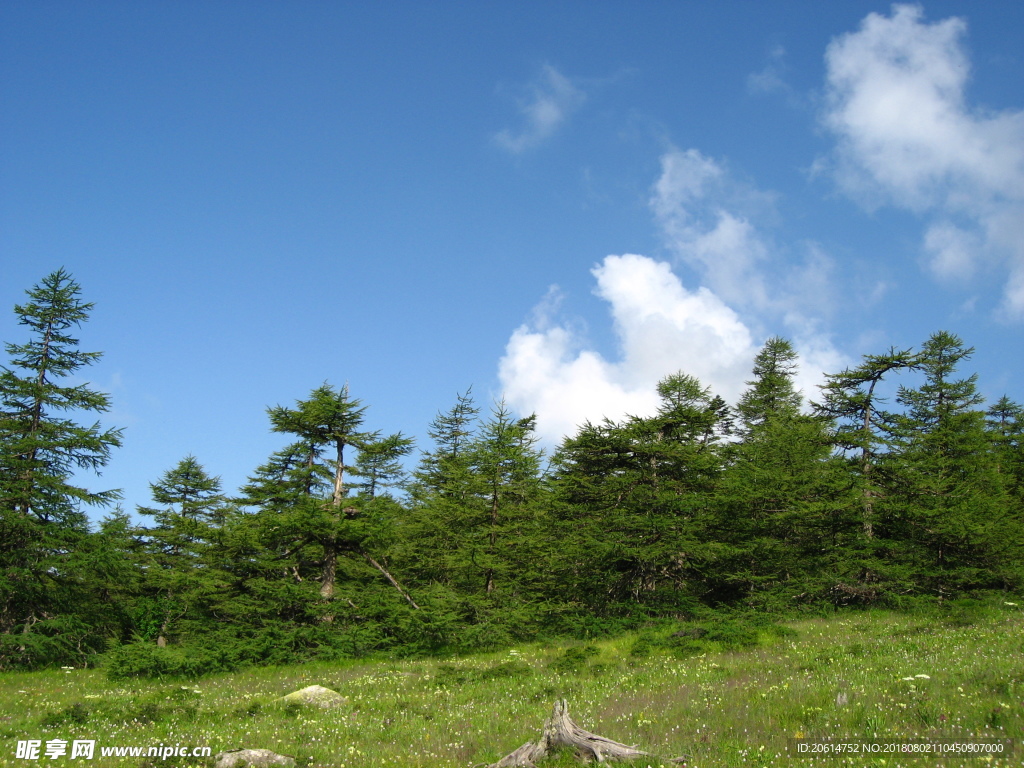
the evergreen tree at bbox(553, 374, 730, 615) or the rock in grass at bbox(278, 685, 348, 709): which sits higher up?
the evergreen tree at bbox(553, 374, 730, 615)

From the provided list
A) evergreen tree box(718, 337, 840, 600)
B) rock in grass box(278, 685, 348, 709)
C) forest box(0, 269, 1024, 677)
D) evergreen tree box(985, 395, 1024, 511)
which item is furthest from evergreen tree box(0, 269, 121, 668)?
evergreen tree box(985, 395, 1024, 511)

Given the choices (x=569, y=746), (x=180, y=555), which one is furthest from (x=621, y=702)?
Answer: (x=180, y=555)

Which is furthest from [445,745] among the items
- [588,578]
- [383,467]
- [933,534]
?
[383,467]

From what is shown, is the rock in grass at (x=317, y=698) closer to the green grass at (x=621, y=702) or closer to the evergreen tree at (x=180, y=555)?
the green grass at (x=621, y=702)

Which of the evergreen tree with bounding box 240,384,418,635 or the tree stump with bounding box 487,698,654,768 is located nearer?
the tree stump with bounding box 487,698,654,768

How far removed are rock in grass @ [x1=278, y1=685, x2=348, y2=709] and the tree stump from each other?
7.04m

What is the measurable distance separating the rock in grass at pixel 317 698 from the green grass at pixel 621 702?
1.93ft

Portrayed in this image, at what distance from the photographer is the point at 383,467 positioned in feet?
152

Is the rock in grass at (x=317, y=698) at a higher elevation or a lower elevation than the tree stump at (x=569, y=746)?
lower

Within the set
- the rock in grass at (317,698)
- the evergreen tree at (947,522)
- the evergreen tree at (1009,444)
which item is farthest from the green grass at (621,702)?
the evergreen tree at (1009,444)

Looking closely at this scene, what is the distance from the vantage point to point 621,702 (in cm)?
1258

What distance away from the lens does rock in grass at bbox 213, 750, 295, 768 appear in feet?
28.9

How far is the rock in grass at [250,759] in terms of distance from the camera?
28.9ft

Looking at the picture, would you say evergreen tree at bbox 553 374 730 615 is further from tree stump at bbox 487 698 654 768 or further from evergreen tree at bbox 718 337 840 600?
tree stump at bbox 487 698 654 768
